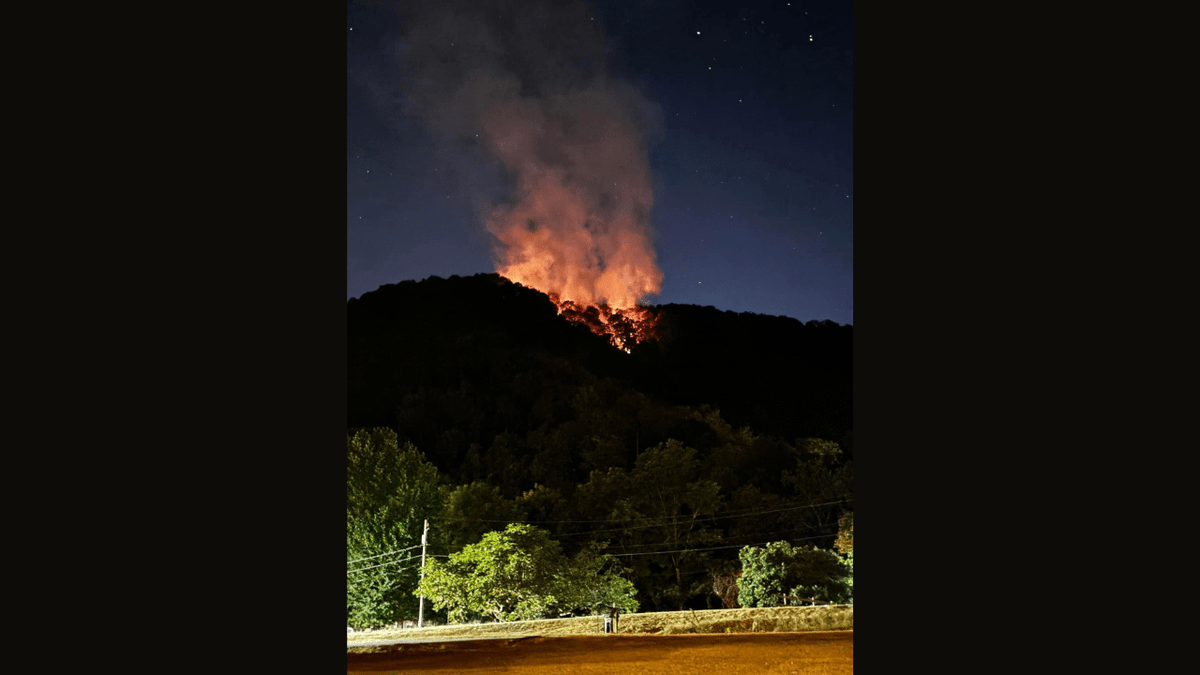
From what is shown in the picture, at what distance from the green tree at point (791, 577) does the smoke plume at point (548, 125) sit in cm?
530

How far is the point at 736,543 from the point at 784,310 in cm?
652

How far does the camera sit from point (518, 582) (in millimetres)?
11359

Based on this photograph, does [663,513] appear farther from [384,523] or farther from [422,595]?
[384,523]

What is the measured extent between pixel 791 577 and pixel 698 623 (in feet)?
7.67

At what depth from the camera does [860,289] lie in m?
2.23

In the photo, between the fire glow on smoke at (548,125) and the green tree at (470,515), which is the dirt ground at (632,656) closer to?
the fire glow on smoke at (548,125)

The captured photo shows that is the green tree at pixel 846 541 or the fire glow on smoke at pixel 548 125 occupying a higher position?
→ the fire glow on smoke at pixel 548 125

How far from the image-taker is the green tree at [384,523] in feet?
43.0

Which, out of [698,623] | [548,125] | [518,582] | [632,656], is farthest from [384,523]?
[548,125]

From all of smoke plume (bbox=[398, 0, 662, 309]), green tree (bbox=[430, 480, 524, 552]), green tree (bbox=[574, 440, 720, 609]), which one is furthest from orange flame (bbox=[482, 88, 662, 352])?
green tree (bbox=[430, 480, 524, 552])

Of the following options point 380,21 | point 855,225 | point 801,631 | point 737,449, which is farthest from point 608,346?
point 855,225

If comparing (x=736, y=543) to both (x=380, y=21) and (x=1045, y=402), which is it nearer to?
(x=380, y=21)

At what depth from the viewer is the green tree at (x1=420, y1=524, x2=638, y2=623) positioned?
1134cm

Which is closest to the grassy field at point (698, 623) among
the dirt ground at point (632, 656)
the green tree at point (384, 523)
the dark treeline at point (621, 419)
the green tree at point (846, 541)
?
the dirt ground at point (632, 656)
